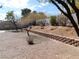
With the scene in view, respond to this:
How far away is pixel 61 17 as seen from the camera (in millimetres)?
41062

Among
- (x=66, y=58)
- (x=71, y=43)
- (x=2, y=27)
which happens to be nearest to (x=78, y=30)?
(x=66, y=58)

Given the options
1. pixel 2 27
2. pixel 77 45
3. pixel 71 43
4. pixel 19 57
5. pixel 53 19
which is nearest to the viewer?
pixel 19 57

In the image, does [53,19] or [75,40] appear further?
[53,19]

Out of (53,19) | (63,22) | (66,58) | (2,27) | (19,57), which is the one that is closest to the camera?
(66,58)

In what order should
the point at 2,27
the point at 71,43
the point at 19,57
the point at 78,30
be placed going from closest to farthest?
the point at 78,30
the point at 19,57
the point at 71,43
the point at 2,27

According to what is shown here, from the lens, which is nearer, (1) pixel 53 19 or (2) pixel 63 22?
(2) pixel 63 22

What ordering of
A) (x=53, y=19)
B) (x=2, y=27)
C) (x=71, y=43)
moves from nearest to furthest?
(x=71, y=43), (x=53, y=19), (x=2, y=27)

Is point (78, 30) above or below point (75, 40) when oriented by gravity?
above

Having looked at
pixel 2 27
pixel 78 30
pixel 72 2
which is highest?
pixel 72 2

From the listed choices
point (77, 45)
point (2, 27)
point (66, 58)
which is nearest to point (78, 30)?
point (66, 58)

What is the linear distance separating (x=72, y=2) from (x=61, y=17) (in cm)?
3059

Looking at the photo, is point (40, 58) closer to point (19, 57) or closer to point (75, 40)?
point (19, 57)

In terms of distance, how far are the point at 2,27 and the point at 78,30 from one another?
3012 inches

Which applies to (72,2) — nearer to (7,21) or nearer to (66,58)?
(66,58)
